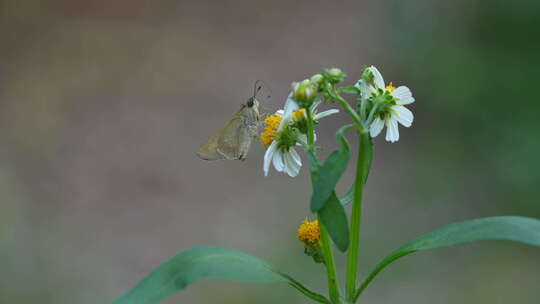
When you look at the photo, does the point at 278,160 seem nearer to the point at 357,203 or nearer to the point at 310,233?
the point at 310,233

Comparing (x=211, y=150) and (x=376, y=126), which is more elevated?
(x=376, y=126)

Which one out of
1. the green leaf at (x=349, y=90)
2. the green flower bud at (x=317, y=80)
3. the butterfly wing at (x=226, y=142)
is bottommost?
the butterfly wing at (x=226, y=142)

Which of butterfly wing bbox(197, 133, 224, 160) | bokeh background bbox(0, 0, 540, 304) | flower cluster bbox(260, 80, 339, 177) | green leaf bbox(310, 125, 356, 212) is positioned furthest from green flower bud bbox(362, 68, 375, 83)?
bokeh background bbox(0, 0, 540, 304)

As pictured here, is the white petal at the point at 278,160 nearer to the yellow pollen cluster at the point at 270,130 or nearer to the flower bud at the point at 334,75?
the yellow pollen cluster at the point at 270,130

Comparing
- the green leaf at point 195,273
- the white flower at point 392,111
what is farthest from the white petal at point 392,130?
the green leaf at point 195,273

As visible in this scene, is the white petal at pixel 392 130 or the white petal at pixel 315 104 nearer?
the white petal at pixel 315 104

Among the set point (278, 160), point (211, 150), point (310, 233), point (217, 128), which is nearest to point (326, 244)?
point (310, 233)
